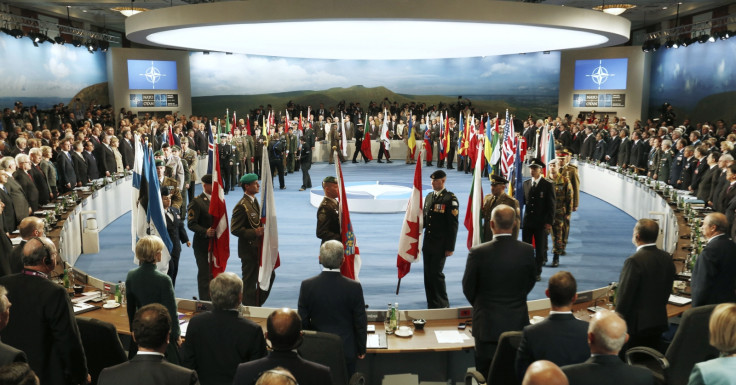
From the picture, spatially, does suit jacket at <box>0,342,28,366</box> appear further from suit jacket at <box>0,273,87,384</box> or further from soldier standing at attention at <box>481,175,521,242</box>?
soldier standing at attention at <box>481,175,521,242</box>

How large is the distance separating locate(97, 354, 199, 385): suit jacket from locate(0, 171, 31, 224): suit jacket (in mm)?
7341

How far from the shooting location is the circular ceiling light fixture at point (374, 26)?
6.78 meters

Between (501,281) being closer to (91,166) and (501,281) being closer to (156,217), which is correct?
(156,217)

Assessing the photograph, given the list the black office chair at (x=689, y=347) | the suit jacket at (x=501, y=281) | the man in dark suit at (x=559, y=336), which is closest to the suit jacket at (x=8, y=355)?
the man in dark suit at (x=559, y=336)

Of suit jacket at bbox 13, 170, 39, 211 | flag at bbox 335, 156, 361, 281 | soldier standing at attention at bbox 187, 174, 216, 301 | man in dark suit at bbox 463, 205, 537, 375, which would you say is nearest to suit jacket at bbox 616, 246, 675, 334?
man in dark suit at bbox 463, 205, 537, 375

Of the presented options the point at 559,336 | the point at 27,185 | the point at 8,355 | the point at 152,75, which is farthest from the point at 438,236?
the point at 152,75

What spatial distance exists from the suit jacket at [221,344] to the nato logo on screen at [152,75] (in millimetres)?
24873

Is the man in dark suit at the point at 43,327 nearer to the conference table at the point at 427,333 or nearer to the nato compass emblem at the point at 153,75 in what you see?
the conference table at the point at 427,333

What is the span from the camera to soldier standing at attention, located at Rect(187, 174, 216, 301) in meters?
7.57

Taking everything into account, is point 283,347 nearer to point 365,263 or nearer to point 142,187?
point 142,187

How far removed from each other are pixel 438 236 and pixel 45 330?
451cm

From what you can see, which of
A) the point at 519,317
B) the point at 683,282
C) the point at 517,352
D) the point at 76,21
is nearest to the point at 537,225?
the point at 683,282

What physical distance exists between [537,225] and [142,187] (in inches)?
212

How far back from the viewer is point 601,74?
25.7 metres
